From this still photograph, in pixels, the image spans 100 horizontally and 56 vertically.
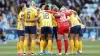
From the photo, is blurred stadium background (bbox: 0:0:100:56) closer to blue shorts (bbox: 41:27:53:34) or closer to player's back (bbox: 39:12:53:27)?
player's back (bbox: 39:12:53:27)

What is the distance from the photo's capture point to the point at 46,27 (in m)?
24.7

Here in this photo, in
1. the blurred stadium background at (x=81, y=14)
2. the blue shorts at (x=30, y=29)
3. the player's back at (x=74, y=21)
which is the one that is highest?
the player's back at (x=74, y=21)

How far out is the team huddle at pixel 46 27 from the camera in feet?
79.3

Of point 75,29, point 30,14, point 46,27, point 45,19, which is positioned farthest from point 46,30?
point 75,29

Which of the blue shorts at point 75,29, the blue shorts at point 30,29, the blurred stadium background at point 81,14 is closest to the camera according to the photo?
the blue shorts at point 30,29

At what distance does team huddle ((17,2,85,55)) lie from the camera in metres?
24.2

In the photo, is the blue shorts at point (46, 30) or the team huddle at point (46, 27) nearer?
the team huddle at point (46, 27)

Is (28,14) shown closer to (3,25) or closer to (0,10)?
(3,25)

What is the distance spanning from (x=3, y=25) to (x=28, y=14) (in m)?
13.8

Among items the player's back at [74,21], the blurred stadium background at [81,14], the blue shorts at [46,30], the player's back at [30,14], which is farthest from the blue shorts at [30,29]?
the blurred stadium background at [81,14]

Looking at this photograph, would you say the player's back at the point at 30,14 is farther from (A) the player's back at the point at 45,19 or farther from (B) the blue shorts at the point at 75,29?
(B) the blue shorts at the point at 75,29

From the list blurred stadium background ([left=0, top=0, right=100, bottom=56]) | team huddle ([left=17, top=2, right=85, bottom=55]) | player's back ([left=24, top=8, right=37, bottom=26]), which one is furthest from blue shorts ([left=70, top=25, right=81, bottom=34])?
blurred stadium background ([left=0, top=0, right=100, bottom=56])

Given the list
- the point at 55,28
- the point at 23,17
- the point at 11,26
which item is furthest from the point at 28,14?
the point at 11,26

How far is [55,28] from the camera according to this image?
25.5 m
